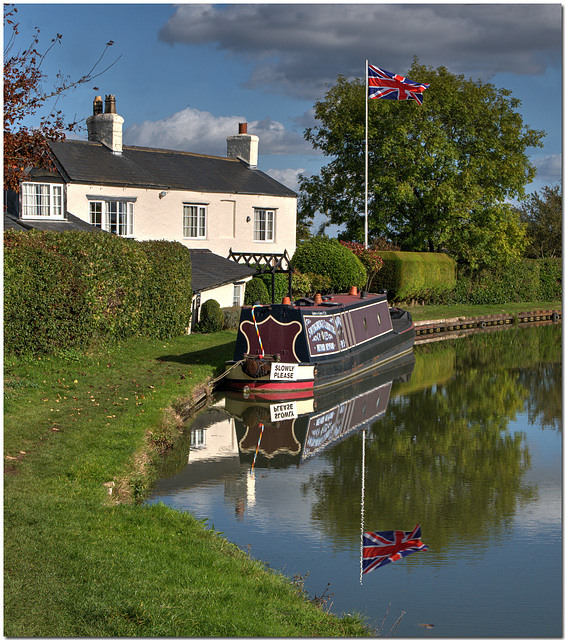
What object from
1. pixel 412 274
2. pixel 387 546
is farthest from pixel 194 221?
pixel 387 546

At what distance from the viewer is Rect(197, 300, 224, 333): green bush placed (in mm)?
27453

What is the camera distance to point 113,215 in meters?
31.9

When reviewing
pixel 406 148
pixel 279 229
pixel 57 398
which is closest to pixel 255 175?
pixel 279 229

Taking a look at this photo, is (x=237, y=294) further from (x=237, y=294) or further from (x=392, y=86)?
(x=392, y=86)

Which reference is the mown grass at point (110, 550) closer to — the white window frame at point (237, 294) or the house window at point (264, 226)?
the white window frame at point (237, 294)

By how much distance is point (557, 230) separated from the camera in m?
58.9

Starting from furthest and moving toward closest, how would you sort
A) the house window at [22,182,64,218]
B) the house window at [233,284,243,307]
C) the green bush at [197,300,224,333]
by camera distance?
the house window at [233,284,243,307]
the house window at [22,182,64,218]
the green bush at [197,300,224,333]

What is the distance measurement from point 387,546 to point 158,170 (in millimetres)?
27488

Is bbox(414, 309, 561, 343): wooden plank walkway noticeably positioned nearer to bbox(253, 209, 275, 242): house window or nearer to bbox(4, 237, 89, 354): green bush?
bbox(253, 209, 275, 242): house window

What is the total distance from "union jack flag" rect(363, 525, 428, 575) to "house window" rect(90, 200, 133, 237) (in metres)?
22.9

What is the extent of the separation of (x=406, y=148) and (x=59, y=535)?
38.5 metres

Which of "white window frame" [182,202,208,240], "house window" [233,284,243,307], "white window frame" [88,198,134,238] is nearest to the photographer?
"white window frame" [88,198,134,238]

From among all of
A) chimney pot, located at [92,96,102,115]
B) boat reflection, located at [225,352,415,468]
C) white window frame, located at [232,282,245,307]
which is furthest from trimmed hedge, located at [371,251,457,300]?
boat reflection, located at [225,352,415,468]

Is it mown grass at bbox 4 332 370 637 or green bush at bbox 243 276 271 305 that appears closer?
mown grass at bbox 4 332 370 637
